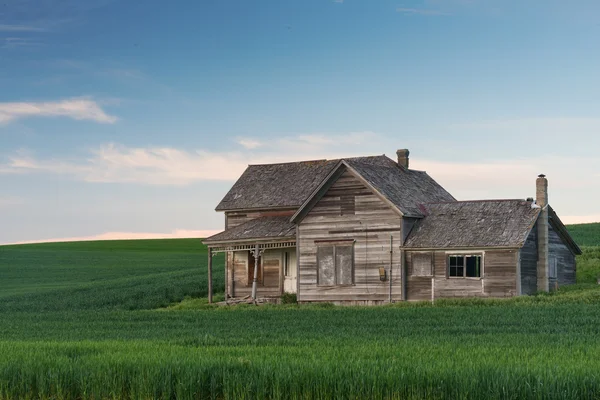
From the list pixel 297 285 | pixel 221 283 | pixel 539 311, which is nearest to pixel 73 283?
pixel 221 283

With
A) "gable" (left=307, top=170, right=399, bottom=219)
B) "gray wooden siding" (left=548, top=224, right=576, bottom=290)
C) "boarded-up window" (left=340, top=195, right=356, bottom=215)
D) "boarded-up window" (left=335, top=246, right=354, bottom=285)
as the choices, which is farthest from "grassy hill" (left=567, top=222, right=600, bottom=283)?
"boarded-up window" (left=340, top=195, right=356, bottom=215)

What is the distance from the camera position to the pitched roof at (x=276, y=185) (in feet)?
164

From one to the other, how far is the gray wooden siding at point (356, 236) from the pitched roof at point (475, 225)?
1277mm

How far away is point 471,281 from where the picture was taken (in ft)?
138

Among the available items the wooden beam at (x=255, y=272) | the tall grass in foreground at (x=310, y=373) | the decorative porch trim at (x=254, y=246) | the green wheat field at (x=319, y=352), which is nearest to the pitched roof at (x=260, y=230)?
the decorative porch trim at (x=254, y=246)

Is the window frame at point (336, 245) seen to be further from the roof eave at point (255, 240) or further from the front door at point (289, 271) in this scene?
the front door at point (289, 271)

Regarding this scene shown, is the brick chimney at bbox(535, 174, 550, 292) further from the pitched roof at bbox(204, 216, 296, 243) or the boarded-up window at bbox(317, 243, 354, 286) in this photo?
the pitched roof at bbox(204, 216, 296, 243)

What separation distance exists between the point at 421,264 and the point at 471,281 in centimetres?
253

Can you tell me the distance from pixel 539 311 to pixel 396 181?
1525 centimetres

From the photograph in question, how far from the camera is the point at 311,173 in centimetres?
5153

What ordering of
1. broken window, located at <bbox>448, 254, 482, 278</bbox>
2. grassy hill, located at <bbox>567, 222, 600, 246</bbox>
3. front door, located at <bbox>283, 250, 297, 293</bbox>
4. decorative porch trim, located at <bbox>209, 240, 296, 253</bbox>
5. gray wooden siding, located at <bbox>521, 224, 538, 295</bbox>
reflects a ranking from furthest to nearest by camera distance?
grassy hill, located at <bbox>567, 222, 600, 246</bbox> < front door, located at <bbox>283, 250, 297, 293</bbox> < decorative porch trim, located at <bbox>209, 240, 296, 253</bbox> < broken window, located at <bbox>448, 254, 482, 278</bbox> < gray wooden siding, located at <bbox>521, 224, 538, 295</bbox>

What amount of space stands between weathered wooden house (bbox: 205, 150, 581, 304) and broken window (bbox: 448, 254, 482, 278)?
0.04 metres

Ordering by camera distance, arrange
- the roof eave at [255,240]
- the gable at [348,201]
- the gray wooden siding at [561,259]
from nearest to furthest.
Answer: the gable at [348,201]
the gray wooden siding at [561,259]
the roof eave at [255,240]

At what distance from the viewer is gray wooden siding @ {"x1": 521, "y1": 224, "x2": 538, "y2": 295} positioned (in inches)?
1652
